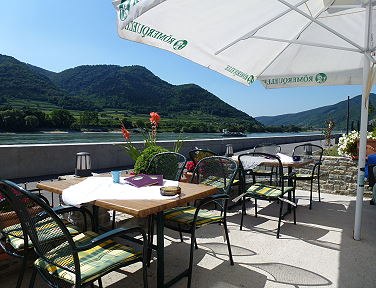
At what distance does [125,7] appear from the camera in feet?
7.52

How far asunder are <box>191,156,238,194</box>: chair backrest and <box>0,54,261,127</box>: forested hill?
33.5m

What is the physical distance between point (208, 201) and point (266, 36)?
2464mm

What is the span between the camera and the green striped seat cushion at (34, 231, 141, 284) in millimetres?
1657

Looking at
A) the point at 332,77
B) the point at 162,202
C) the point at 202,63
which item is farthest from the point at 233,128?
the point at 162,202

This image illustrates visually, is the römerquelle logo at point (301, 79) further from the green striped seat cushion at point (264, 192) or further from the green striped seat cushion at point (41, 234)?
the green striped seat cushion at point (41, 234)

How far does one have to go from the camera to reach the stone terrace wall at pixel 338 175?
5.71 metres

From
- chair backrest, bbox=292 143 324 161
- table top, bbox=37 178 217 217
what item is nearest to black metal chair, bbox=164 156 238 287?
table top, bbox=37 178 217 217

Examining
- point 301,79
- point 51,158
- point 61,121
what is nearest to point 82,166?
point 301,79

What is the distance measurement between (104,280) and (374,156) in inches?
155

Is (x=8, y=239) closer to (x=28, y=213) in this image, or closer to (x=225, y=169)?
(x=28, y=213)

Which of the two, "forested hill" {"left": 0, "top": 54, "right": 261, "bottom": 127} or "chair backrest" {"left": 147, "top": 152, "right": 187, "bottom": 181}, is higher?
"forested hill" {"left": 0, "top": 54, "right": 261, "bottom": 127}

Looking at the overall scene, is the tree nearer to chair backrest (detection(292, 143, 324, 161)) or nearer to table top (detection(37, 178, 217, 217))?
chair backrest (detection(292, 143, 324, 161))

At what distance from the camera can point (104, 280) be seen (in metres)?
2.51

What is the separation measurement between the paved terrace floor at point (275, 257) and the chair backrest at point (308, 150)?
1.19 metres
